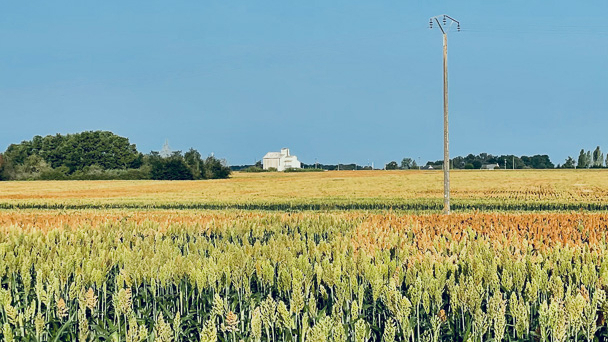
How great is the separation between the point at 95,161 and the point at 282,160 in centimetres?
6099

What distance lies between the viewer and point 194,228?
50.2 feet

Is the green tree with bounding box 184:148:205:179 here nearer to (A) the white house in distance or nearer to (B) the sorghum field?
(A) the white house in distance

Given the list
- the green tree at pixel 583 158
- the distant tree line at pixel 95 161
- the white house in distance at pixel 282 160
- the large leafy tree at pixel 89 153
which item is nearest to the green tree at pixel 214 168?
the distant tree line at pixel 95 161

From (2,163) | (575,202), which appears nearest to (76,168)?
(2,163)

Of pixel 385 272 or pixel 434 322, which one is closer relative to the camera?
pixel 434 322

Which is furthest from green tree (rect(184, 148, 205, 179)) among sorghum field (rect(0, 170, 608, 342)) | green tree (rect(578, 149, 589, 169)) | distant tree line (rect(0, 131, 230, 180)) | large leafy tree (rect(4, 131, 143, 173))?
green tree (rect(578, 149, 589, 169))

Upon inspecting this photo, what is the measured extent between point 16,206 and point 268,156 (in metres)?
115

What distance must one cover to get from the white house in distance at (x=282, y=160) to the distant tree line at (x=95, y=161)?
48.2 m

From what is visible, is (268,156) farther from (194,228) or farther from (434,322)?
(434,322)

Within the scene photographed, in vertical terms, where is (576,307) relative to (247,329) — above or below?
above

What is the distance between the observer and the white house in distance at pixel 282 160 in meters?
147

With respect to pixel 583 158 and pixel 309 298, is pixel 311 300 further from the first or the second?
pixel 583 158

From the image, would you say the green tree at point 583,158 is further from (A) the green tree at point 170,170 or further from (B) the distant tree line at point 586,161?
(A) the green tree at point 170,170

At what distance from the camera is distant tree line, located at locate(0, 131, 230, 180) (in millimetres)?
85500
